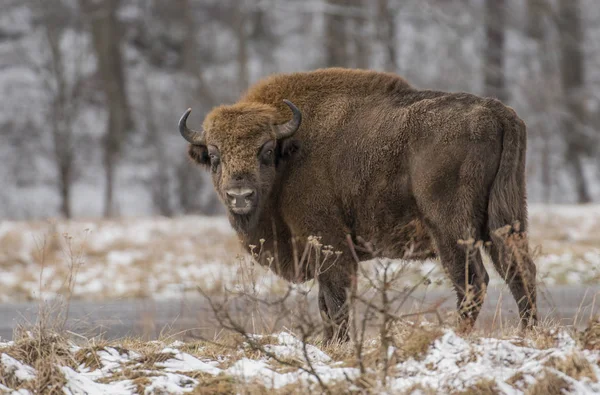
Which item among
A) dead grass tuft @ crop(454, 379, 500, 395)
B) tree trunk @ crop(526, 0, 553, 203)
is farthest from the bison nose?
tree trunk @ crop(526, 0, 553, 203)

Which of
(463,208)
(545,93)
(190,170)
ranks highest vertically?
(463,208)

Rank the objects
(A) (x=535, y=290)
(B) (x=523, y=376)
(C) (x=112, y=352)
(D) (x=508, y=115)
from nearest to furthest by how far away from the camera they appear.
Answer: (B) (x=523, y=376) < (C) (x=112, y=352) < (A) (x=535, y=290) < (D) (x=508, y=115)

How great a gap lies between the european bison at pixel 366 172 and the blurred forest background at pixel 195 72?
16.7m

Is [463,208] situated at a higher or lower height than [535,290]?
higher

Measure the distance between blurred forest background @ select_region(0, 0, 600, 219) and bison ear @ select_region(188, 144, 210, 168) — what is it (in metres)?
16.6

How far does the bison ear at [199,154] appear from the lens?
823cm

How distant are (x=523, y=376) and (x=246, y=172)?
322cm

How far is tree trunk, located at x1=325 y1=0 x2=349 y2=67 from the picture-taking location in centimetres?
2542

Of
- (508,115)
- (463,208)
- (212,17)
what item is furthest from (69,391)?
(212,17)

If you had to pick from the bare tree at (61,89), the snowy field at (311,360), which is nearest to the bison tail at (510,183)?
the snowy field at (311,360)

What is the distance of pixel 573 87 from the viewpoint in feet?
96.6

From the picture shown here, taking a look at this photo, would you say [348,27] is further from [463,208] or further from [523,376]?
[523,376]

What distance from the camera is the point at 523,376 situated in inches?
202

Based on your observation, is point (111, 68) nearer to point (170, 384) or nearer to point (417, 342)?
point (170, 384)
